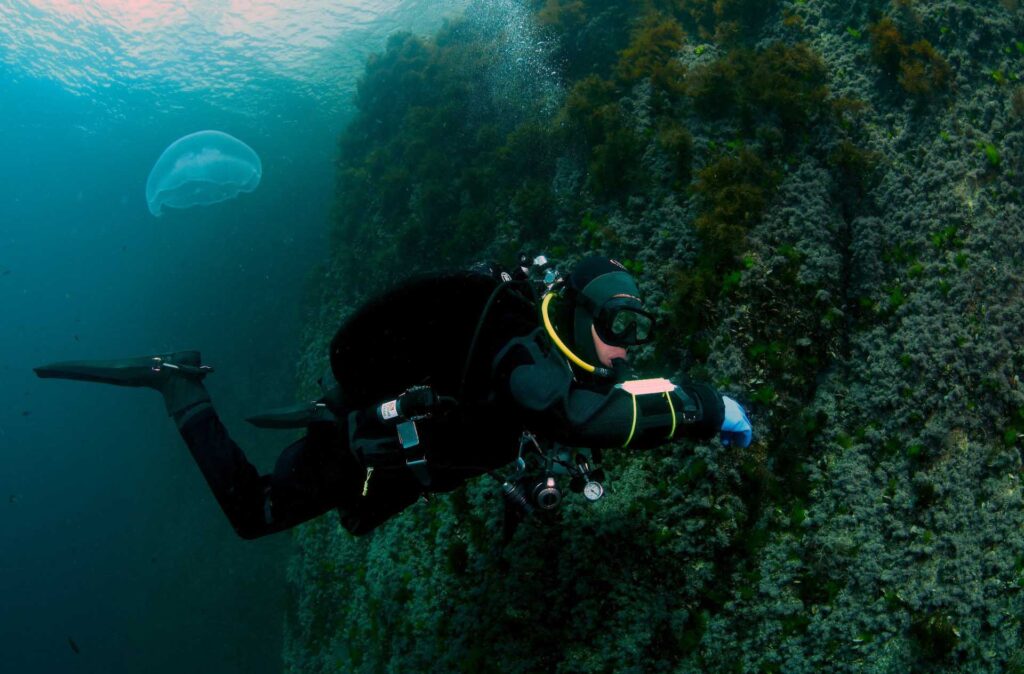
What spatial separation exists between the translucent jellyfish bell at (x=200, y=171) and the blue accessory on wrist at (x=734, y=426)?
49.0 ft

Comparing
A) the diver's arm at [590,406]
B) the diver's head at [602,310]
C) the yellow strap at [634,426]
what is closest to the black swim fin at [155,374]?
the diver's arm at [590,406]

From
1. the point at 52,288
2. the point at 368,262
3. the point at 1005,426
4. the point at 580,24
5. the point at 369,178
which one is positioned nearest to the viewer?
the point at 1005,426

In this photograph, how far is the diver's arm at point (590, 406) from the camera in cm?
257

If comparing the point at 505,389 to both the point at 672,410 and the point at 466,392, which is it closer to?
the point at 466,392

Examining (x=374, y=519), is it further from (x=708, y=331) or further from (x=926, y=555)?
(x=926, y=555)

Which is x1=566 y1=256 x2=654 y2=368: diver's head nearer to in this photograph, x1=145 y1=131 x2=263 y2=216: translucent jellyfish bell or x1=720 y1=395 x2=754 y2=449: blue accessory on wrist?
x1=720 y1=395 x2=754 y2=449: blue accessory on wrist

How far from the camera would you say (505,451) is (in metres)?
3.15

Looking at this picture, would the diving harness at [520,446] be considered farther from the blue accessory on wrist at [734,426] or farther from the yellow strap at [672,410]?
the blue accessory on wrist at [734,426]

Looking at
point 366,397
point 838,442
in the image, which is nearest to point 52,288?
point 366,397

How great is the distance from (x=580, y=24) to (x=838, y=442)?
24.2ft

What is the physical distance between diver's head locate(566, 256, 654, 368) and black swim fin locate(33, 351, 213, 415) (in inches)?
124

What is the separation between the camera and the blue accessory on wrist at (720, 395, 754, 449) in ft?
9.91

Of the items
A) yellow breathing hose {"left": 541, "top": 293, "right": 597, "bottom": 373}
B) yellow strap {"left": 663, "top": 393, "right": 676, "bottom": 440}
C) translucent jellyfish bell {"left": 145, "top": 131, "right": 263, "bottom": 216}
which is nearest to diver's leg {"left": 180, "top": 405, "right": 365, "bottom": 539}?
yellow breathing hose {"left": 541, "top": 293, "right": 597, "bottom": 373}

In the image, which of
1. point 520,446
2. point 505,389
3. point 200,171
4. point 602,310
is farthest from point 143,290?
point 602,310
